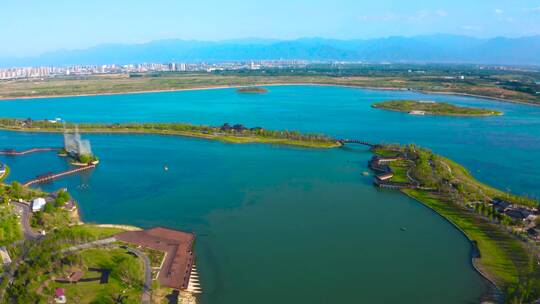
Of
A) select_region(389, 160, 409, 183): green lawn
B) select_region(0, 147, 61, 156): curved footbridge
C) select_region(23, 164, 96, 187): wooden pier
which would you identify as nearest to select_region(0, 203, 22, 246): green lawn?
select_region(23, 164, 96, 187): wooden pier

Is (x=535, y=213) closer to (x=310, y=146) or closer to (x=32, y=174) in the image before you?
(x=310, y=146)

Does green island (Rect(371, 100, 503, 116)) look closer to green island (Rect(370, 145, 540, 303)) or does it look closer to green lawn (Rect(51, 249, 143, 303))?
green island (Rect(370, 145, 540, 303))

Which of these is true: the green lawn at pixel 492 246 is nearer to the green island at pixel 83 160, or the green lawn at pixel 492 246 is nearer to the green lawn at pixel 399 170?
the green lawn at pixel 399 170

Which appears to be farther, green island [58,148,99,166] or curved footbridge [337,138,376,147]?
curved footbridge [337,138,376,147]

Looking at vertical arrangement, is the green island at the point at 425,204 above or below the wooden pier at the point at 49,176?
below

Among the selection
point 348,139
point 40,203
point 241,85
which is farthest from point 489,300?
point 241,85

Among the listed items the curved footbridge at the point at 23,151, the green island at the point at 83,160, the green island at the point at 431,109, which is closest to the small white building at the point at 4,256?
the green island at the point at 83,160
